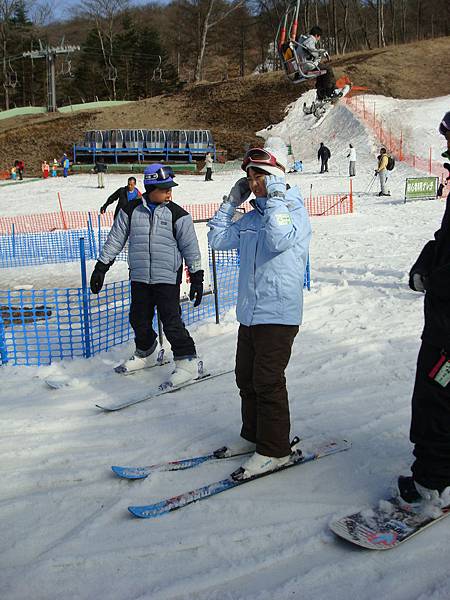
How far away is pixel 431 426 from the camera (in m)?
2.69

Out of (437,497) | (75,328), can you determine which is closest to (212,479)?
(437,497)

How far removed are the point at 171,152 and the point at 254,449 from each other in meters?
34.2

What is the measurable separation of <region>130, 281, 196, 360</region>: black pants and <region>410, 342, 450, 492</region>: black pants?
2.55 meters

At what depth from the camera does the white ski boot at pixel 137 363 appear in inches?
210

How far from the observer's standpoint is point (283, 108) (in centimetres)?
3891

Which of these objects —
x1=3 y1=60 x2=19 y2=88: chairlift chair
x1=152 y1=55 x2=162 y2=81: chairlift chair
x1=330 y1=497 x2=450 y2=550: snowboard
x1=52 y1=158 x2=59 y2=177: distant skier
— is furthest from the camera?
x1=152 y1=55 x2=162 y2=81: chairlift chair

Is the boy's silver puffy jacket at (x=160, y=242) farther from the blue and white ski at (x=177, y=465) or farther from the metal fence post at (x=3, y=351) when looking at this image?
the blue and white ski at (x=177, y=465)

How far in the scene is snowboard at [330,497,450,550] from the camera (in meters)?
2.60

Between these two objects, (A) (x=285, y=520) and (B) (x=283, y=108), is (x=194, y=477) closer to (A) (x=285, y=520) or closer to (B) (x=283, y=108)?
(A) (x=285, y=520)

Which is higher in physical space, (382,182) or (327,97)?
(327,97)

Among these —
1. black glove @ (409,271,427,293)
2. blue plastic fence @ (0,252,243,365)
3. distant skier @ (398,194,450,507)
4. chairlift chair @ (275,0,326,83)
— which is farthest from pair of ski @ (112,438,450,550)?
chairlift chair @ (275,0,326,83)

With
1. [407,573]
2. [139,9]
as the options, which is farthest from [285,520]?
[139,9]

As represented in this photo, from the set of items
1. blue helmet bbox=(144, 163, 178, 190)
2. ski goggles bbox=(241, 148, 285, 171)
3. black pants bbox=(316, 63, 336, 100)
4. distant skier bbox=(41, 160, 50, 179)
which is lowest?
blue helmet bbox=(144, 163, 178, 190)

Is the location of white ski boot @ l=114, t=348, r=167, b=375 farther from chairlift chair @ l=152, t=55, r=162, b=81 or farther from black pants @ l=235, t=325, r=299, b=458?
chairlift chair @ l=152, t=55, r=162, b=81
